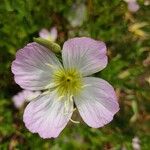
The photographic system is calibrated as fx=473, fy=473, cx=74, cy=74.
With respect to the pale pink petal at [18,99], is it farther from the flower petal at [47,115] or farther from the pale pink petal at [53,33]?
the flower petal at [47,115]

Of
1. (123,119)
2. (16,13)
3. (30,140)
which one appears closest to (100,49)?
(16,13)

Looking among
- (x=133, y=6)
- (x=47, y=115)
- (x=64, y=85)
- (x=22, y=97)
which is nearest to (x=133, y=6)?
(x=133, y=6)

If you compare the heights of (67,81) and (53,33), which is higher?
(67,81)

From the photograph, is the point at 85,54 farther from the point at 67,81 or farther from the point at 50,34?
the point at 50,34

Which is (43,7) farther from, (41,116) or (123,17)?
(41,116)

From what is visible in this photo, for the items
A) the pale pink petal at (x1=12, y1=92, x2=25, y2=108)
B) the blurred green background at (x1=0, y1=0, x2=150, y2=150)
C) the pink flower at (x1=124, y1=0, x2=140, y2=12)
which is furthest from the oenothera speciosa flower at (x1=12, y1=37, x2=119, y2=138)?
the pink flower at (x1=124, y1=0, x2=140, y2=12)
